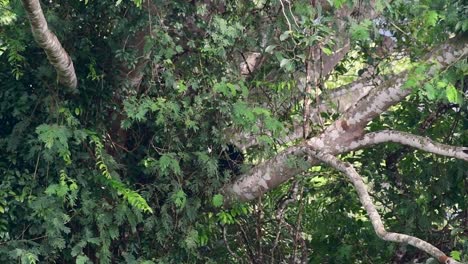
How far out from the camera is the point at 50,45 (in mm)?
4723

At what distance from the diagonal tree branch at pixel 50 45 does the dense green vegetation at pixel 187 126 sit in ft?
0.68

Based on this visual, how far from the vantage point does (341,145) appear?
5.48 metres

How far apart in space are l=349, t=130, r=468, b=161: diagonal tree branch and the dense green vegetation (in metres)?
0.28

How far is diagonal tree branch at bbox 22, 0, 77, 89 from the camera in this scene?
14.5ft

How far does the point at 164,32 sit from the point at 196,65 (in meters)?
0.37

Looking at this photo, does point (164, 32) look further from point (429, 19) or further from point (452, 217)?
point (452, 217)

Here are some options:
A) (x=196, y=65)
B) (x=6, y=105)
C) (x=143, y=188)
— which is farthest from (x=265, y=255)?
(x=6, y=105)

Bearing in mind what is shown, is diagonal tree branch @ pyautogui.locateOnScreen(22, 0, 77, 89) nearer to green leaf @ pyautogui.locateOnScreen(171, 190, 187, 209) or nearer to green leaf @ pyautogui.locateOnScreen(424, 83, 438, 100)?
green leaf @ pyautogui.locateOnScreen(171, 190, 187, 209)

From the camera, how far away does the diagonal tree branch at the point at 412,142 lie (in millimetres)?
5147

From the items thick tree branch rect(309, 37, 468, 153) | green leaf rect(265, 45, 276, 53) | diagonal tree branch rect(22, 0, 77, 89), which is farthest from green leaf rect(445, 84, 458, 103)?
diagonal tree branch rect(22, 0, 77, 89)

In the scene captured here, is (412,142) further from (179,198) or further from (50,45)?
(50,45)

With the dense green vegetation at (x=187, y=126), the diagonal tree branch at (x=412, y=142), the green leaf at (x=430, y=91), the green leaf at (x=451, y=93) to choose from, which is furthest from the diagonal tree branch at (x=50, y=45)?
the green leaf at (x=451, y=93)

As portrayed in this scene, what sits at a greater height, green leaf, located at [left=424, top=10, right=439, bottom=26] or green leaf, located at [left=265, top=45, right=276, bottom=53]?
green leaf, located at [left=424, top=10, right=439, bottom=26]

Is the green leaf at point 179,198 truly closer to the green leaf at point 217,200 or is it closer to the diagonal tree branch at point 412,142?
the green leaf at point 217,200
